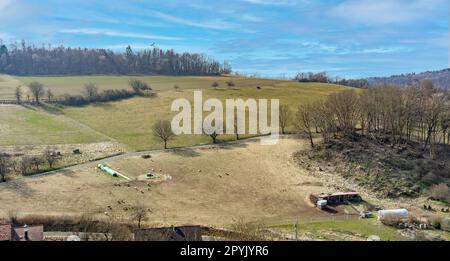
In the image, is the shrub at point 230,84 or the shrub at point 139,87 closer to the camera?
the shrub at point 139,87

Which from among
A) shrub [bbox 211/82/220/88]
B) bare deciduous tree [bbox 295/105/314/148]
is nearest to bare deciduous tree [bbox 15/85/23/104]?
shrub [bbox 211/82/220/88]

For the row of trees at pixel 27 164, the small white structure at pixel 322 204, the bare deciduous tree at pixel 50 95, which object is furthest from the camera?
the bare deciduous tree at pixel 50 95

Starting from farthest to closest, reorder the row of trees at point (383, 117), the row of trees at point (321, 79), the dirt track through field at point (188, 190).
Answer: the row of trees at point (321, 79) < the row of trees at point (383, 117) < the dirt track through field at point (188, 190)

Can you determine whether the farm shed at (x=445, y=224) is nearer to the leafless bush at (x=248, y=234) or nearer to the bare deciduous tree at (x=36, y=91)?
the leafless bush at (x=248, y=234)

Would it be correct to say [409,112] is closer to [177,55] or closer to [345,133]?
[345,133]

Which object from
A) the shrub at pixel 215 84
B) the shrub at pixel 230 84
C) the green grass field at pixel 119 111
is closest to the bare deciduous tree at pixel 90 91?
the green grass field at pixel 119 111
